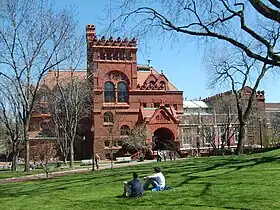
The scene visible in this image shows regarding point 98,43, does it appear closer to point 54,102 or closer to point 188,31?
point 54,102

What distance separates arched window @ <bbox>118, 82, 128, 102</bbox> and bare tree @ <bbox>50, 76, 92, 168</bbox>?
15.6 ft

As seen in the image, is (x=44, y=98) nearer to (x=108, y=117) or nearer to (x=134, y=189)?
(x=108, y=117)

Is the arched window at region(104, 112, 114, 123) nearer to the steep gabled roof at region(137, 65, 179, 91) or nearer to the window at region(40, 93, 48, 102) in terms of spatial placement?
the steep gabled roof at region(137, 65, 179, 91)

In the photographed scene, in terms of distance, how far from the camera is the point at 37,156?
49.5 meters

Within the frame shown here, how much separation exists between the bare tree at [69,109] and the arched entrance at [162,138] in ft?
34.1

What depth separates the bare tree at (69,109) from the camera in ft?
128

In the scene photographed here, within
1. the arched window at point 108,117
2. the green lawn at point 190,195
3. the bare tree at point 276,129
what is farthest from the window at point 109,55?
the green lawn at point 190,195

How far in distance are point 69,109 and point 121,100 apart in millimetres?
16114

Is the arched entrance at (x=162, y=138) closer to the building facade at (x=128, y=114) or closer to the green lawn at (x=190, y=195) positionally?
the building facade at (x=128, y=114)

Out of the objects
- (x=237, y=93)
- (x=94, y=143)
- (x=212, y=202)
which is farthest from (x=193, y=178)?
(x=94, y=143)

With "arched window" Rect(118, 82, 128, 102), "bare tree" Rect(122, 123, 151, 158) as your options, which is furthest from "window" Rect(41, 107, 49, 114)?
"bare tree" Rect(122, 123, 151, 158)

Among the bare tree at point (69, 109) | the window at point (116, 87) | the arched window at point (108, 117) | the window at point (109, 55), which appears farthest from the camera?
the window at point (116, 87)

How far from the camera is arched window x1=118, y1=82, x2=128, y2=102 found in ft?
192

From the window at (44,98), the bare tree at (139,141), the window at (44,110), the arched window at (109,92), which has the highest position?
the arched window at (109,92)
